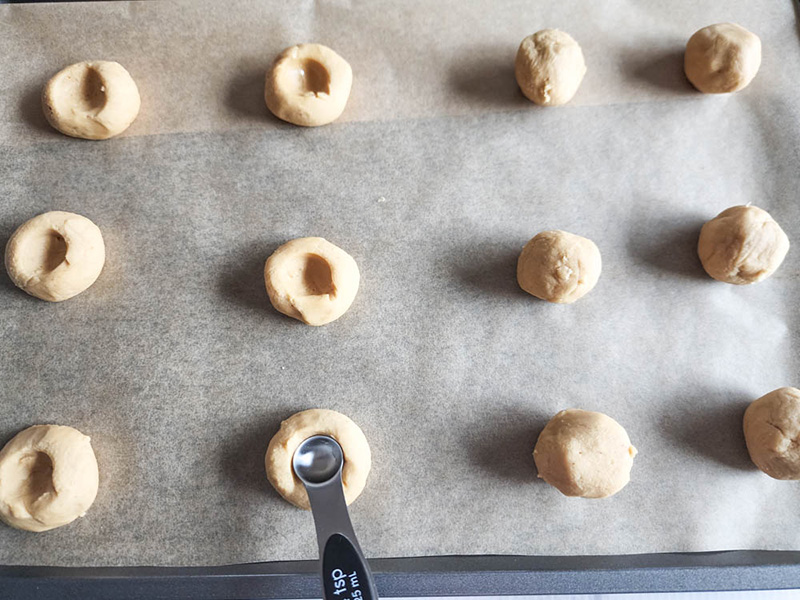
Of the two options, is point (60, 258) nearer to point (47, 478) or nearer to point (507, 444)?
point (47, 478)

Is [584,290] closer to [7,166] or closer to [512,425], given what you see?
[512,425]

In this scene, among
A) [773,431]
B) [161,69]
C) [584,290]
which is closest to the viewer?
[773,431]

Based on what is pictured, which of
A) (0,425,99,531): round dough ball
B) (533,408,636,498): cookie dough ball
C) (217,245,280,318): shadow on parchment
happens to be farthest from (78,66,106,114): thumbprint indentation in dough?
(533,408,636,498): cookie dough ball

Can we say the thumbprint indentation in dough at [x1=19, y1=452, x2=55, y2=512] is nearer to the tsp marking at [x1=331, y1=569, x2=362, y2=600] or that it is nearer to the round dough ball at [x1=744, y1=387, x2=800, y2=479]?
the tsp marking at [x1=331, y1=569, x2=362, y2=600]

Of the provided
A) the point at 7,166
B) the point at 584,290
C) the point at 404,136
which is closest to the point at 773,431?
the point at 584,290

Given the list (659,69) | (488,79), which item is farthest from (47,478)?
(659,69)

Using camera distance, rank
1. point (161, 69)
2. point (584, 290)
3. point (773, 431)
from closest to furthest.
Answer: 1. point (773, 431)
2. point (584, 290)
3. point (161, 69)
